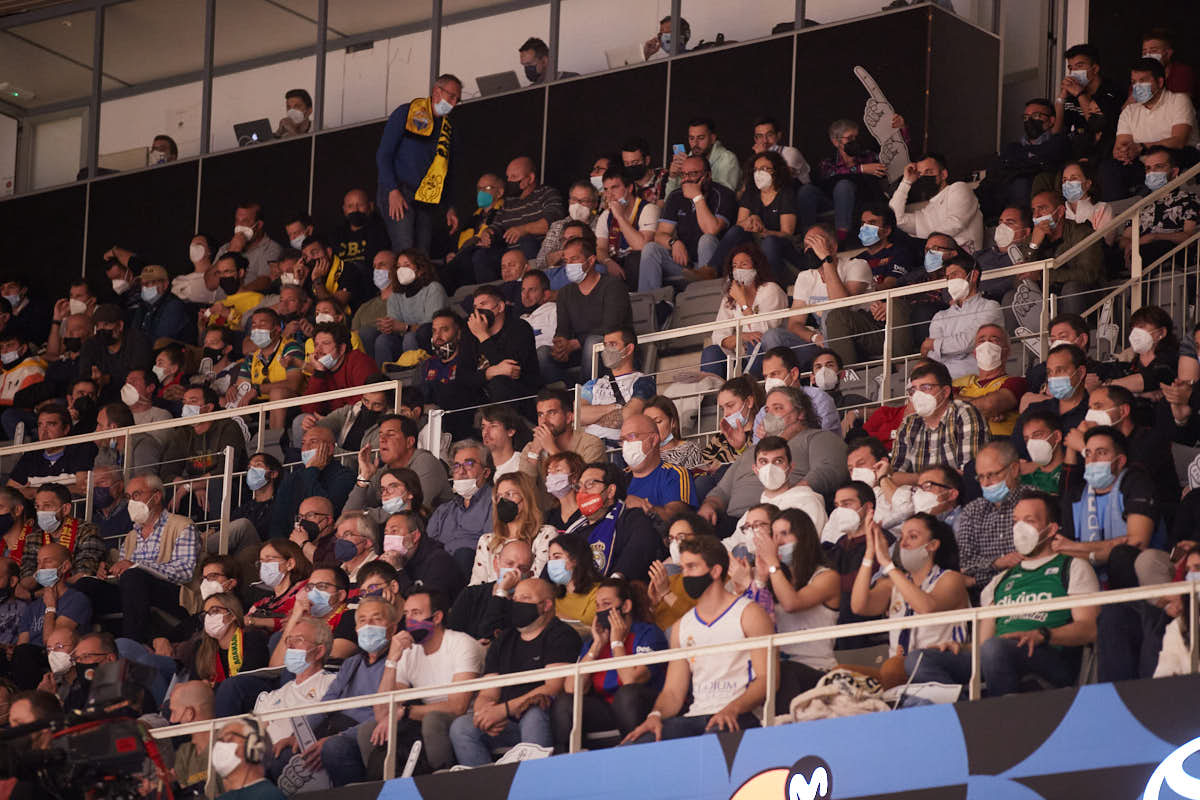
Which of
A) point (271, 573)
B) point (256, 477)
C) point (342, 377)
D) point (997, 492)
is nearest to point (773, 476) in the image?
point (997, 492)

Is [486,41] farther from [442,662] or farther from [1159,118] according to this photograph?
[442,662]

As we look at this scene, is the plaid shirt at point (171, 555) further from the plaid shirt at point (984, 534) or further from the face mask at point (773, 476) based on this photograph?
the plaid shirt at point (984, 534)

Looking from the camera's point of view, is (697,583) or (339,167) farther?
(339,167)

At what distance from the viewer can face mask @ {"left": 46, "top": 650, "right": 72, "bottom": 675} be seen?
11.1 metres

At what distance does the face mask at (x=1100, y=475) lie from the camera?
877cm

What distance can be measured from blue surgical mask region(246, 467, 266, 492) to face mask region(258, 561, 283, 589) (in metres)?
1.11

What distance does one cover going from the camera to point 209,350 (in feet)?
47.2

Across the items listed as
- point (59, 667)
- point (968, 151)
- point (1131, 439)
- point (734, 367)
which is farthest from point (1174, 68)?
point (59, 667)

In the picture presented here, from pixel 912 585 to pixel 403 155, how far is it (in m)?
7.40

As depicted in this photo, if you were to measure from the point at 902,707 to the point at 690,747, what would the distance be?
0.90 meters

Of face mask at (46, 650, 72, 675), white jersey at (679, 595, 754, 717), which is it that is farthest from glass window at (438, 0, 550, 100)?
white jersey at (679, 595, 754, 717)

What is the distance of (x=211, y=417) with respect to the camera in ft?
42.2

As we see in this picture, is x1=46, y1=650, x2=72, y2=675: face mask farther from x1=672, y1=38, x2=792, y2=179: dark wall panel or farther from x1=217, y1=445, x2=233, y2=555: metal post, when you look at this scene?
x1=672, y1=38, x2=792, y2=179: dark wall panel

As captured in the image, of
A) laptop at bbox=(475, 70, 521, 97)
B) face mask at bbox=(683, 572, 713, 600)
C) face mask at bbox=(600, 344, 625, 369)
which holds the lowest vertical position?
face mask at bbox=(683, 572, 713, 600)
